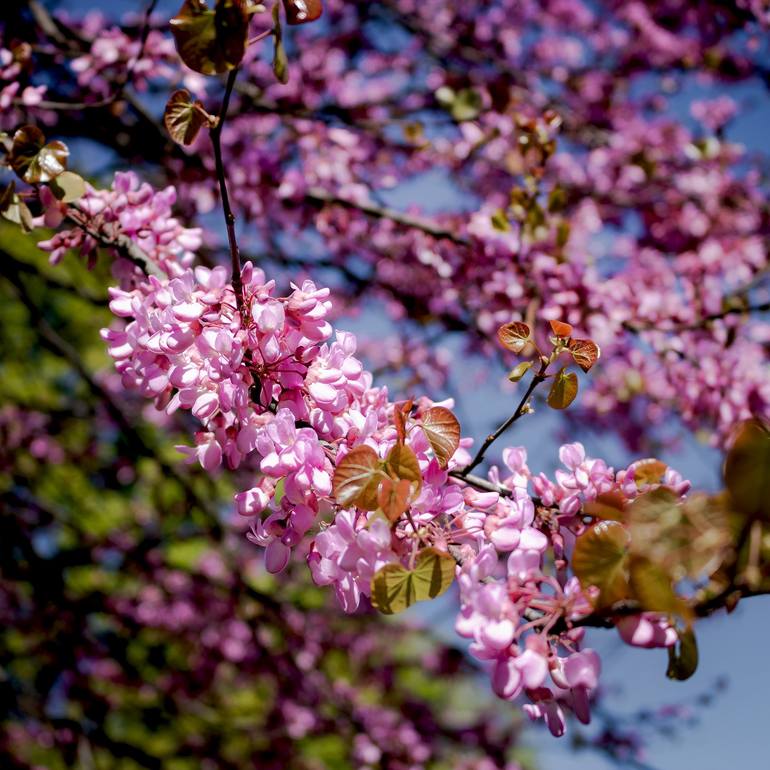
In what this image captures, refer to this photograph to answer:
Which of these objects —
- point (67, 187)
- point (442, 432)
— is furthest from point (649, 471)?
point (67, 187)

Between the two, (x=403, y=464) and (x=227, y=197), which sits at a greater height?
(x=227, y=197)

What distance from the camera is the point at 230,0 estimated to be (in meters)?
0.82

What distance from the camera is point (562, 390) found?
101cm

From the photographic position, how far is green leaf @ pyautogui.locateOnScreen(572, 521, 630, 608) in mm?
699

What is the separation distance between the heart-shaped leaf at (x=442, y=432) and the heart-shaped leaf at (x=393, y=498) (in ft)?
0.44

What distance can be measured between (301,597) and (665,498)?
5.45m

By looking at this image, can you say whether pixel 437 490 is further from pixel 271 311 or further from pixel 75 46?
pixel 75 46

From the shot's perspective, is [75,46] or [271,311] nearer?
[271,311]

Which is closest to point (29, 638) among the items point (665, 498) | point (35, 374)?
point (35, 374)

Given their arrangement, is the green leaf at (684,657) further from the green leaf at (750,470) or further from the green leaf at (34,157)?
the green leaf at (34,157)

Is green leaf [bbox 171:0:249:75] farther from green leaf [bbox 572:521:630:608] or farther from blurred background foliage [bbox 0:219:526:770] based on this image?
blurred background foliage [bbox 0:219:526:770]

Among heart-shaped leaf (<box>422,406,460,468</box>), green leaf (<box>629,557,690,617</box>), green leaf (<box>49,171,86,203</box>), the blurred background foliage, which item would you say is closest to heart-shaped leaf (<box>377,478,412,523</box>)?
heart-shaped leaf (<box>422,406,460,468</box>)

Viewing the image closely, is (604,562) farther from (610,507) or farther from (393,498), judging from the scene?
(393,498)

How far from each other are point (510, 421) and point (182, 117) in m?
0.70
